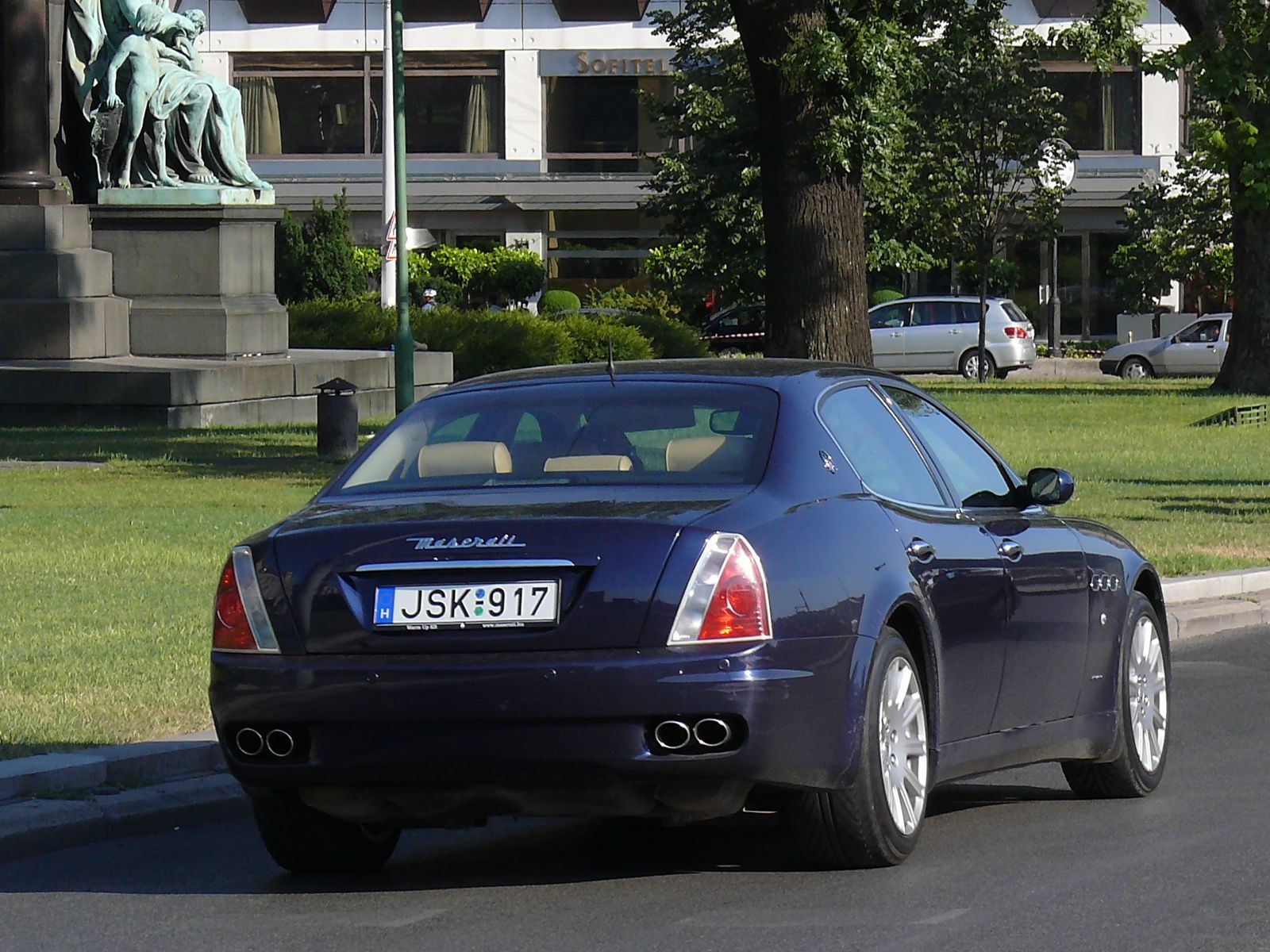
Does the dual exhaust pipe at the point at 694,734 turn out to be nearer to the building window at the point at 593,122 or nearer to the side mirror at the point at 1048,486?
the side mirror at the point at 1048,486

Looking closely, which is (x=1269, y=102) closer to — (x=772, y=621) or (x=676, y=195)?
(x=676, y=195)

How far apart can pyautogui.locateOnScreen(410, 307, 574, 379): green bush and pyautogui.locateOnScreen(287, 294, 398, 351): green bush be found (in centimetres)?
51

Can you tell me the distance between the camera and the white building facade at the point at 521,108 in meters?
64.1

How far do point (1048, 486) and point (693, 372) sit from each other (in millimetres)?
1238

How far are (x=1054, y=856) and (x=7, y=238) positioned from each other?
22460 millimetres

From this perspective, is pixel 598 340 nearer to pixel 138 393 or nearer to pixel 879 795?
pixel 138 393

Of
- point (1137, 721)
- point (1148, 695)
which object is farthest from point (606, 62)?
point (1137, 721)

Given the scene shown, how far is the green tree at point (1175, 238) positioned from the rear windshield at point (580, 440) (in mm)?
47641

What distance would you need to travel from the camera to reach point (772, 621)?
621cm

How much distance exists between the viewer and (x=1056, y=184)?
49000 millimetres

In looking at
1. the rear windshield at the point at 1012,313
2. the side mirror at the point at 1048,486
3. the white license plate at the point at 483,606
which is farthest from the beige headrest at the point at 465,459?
the rear windshield at the point at 1012,313

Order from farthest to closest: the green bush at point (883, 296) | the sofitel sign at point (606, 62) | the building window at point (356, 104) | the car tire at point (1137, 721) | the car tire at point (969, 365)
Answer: the building window at point (356, 104)
the sofitel sign at point (606, 62)
the green bush at point (883, 296)
the car tire at point (969, 365)
the car tire at point (1137, 721)

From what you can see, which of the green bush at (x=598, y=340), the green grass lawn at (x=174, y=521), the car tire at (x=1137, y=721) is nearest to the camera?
the car tire at (x=1137, y=721)

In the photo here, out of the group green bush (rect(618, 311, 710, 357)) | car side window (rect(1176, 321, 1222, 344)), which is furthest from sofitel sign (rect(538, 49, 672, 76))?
green bush (rect(618, 311, 710, 357))
